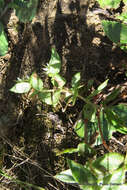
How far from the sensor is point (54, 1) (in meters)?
1.67

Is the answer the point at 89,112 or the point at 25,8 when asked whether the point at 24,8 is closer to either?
the point at 25,8

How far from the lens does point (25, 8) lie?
4.33ft

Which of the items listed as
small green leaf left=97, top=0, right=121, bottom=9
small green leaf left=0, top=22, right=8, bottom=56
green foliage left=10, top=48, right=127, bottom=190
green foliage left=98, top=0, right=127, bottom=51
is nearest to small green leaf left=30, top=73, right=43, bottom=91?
green foliage left=10, top=48, right=127, bottom=190

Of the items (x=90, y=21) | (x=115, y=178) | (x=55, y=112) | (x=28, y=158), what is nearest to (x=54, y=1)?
(x=90, y=21)

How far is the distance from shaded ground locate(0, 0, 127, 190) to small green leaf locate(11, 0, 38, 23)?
35cm

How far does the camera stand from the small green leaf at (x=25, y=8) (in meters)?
1.32

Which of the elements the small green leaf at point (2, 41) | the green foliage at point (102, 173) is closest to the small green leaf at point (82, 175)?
the green foliage at point (102, 173)

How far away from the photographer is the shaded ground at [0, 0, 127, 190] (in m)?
1.61

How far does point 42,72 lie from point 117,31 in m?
0.55

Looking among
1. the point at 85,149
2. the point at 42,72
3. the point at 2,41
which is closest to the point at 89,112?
the point at 85,149

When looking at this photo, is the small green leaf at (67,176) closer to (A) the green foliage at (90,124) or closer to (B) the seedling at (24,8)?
(A) the green foliage at (90,124)

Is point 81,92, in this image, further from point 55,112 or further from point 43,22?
point 43,22

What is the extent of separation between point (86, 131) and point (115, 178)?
1.22ft

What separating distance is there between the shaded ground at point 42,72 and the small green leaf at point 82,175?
0.39 m
